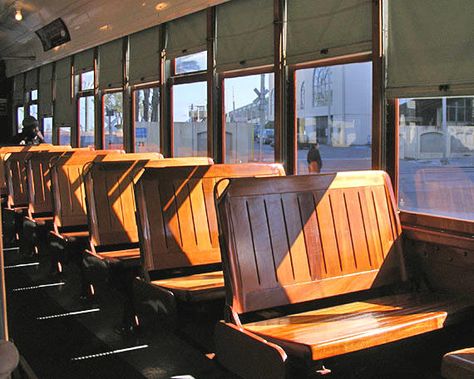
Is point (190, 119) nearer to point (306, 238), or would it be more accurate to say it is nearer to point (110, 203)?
point (110, 203)

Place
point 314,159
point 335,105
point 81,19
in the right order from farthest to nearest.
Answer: point 81,19 → point 314,159 → point 335,105

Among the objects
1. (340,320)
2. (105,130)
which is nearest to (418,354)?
(340,320)

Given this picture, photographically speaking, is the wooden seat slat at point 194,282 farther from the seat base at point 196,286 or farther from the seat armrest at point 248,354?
the seat armrest at point 248,354

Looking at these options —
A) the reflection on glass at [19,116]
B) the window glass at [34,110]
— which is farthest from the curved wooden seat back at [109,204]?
the reflection on glass at [19,116]

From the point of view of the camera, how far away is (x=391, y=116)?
4.02 metres

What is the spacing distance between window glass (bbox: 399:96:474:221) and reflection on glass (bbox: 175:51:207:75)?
9.03 feet

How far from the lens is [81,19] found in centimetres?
903

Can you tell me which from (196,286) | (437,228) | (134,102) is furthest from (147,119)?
(437,228)

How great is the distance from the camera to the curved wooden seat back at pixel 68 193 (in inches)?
201

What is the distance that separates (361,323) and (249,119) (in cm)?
332

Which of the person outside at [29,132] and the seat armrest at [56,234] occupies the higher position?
the person outside at [29,132]

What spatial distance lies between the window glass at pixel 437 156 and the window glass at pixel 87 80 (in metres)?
6.87

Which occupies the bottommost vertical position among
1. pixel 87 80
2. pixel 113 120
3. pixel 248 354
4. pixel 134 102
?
pixel 248 354

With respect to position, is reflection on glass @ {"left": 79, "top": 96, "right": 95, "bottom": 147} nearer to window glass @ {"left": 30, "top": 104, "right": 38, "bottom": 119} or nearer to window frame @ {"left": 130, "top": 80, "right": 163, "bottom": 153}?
window frame @ {"left": 130, "top": 80, "right": 163, "bottom": 153}
